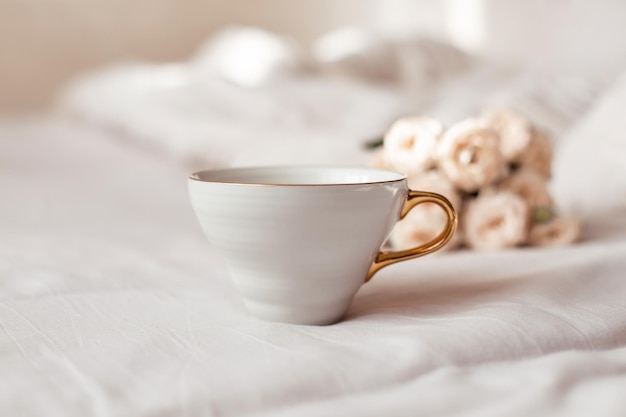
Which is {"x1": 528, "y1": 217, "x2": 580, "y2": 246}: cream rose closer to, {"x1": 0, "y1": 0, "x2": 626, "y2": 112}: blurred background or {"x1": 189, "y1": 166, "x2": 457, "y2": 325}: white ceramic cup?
{"x1": 189, "y1": 166, "x2": 457, "y2": 325}: white ceramic cup

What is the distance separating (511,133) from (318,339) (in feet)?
1.23

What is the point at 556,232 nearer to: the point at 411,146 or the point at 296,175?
the point at 411,146

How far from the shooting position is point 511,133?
0.71 m

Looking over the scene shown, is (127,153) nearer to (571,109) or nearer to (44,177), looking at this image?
(44,177)

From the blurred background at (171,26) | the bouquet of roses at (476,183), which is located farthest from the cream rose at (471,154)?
the blurred background at (171,26)

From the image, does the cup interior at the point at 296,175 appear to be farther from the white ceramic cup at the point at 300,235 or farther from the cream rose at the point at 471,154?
the cream rose at the point at 471,154

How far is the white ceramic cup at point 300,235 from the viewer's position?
44 centimetres

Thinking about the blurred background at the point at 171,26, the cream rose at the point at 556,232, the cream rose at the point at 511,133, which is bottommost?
the cream rose at the point at 556,232

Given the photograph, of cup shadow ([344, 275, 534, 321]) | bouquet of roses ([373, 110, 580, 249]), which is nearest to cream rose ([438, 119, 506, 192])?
bouquet of roses ([373, 110, 580, 249])

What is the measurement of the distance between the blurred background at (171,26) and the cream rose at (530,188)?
1.42m

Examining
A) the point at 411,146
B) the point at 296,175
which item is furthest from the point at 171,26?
the point at 296,175

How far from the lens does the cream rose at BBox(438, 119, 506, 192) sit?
661 mm

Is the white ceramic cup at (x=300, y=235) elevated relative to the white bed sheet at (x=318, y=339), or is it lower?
elevated

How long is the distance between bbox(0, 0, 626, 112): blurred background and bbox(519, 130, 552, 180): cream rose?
138 centimetres
